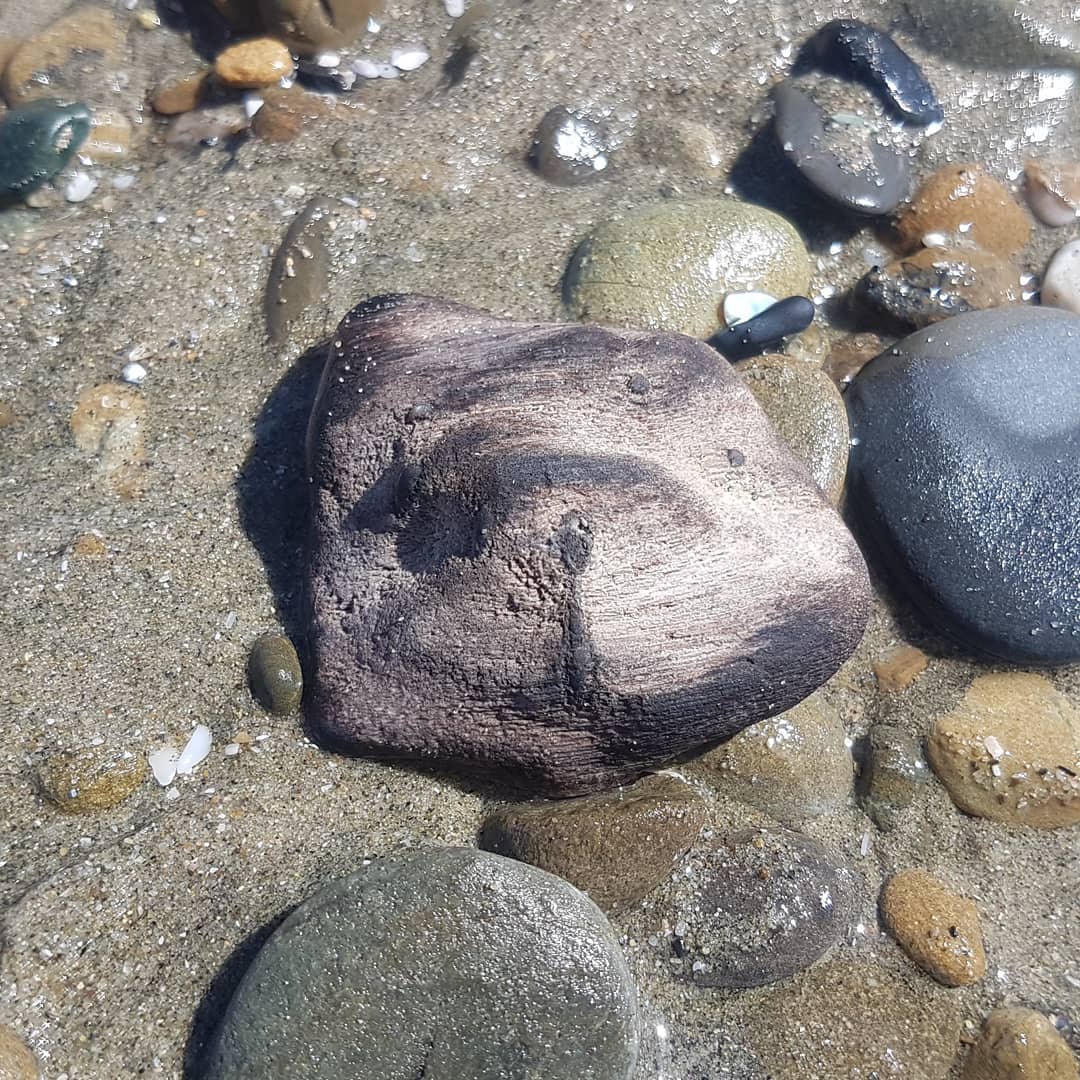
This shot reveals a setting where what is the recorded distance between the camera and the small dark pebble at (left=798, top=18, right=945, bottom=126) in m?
4.18

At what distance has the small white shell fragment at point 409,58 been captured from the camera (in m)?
4.47

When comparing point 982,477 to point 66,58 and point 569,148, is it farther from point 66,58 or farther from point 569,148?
point 66,58

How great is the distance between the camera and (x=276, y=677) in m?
2.69

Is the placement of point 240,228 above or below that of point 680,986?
above

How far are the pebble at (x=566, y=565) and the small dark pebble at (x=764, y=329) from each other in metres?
0.66

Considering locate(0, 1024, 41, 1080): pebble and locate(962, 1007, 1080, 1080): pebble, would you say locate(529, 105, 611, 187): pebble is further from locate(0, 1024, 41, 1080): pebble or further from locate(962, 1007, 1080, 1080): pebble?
locate(0, 1024, 41, 1080): pebble

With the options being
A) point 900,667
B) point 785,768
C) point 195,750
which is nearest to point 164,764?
point 195,750

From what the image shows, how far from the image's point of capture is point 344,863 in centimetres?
249

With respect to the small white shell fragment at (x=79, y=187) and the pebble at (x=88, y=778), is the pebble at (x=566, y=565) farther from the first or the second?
the small white shell fragment at (x=79, y=187)

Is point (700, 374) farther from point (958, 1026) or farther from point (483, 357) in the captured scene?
point (958, 1026)

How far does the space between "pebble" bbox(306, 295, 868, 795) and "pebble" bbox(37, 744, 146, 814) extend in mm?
547

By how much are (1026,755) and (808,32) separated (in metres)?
3.70

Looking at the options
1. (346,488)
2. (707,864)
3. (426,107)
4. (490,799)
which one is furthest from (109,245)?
(707,864)

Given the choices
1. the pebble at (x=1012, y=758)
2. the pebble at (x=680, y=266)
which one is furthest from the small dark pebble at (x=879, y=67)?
the pebble at (x=1012, y=758)
